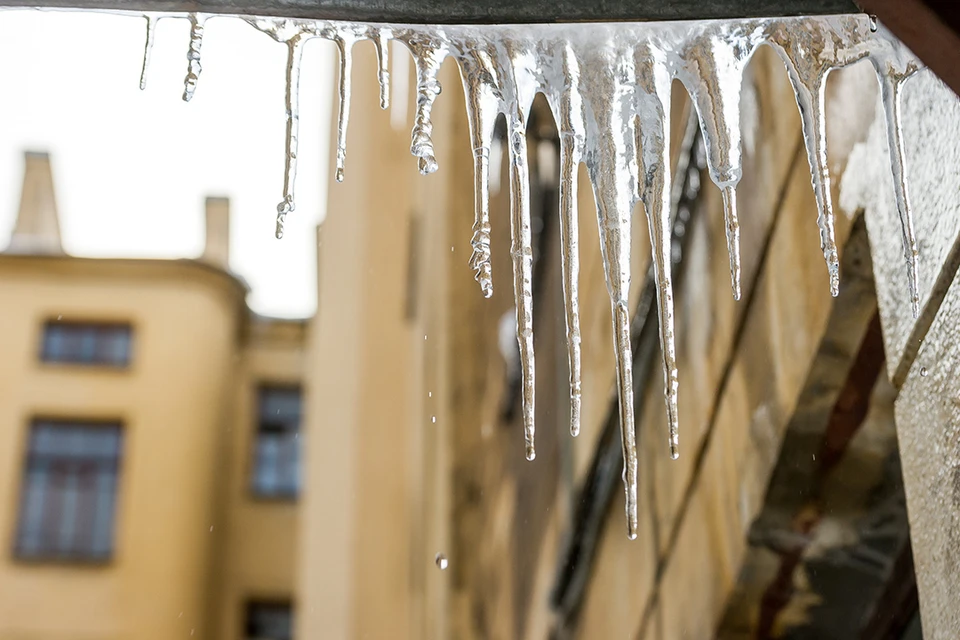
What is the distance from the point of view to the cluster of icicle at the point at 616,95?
196 centimetres

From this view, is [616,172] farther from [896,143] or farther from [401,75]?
[401,75]

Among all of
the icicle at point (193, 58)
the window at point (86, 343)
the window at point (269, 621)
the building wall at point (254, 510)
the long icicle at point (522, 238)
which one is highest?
the window at point (86, 343)

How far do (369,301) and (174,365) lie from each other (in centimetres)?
1077

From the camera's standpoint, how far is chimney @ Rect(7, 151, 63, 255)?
26.5 m

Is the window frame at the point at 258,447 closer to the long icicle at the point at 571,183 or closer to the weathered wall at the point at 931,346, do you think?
the long icicle at the point at 571,183

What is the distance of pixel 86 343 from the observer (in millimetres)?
25672

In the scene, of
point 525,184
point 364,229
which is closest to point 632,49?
point 525,184

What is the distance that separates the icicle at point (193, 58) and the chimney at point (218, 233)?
81.6 feet

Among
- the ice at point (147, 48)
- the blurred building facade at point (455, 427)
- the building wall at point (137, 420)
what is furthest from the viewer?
the building wall at point (137, 420)

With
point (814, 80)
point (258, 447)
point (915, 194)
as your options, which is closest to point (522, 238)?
point (814, 80)

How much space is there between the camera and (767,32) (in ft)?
6.49

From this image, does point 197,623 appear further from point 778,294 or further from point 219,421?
point 778,294

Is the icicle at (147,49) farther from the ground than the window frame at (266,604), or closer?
closer

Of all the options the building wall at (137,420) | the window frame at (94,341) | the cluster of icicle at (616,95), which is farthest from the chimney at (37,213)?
the cluster of icicle at (616,95)
